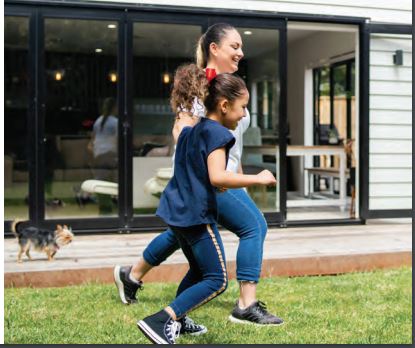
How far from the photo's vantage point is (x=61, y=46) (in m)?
6.13

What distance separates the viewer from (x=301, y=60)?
1001cm

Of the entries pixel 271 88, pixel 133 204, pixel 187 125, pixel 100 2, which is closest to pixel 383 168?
pixel 271 88

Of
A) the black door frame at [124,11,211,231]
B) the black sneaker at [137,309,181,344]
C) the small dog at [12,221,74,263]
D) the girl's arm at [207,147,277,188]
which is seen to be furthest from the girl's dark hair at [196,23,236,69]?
the black door frame at [124,11,211,231]

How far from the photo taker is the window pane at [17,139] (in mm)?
5910

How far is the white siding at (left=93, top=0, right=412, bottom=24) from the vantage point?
6238 millimetres

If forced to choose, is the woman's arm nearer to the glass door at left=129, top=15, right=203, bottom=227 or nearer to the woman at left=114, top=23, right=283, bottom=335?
the woman at left=114, top=23, right=283, bottom=335

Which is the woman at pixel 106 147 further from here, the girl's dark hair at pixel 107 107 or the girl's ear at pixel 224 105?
the girl's ear at pixel 224 105

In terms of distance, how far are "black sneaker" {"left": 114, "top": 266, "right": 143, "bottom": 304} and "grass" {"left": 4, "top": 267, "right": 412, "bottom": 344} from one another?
0.05 m

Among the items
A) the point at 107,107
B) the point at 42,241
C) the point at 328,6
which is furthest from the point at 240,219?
the point at 328,6

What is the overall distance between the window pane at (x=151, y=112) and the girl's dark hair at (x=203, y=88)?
10.8ft

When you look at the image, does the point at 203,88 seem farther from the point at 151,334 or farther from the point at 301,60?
the point at 301,60

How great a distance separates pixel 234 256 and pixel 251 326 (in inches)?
61.1

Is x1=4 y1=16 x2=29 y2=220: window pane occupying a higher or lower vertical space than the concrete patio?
higher

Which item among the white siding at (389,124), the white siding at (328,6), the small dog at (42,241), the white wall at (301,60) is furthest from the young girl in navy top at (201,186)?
the white wall at (301,60)
